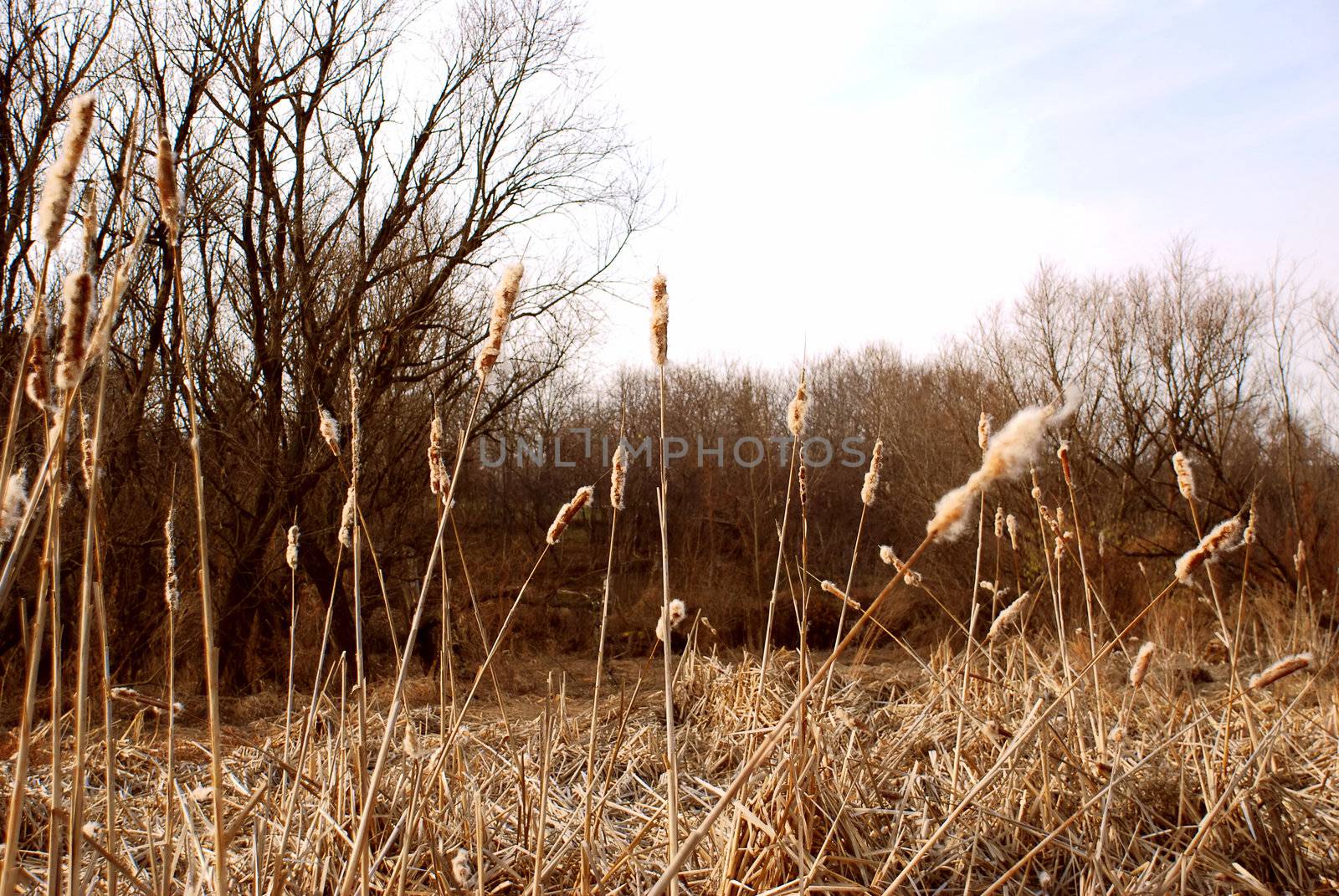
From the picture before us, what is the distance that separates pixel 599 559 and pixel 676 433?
4578 mm

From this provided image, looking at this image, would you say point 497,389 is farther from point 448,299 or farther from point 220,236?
point 220,236

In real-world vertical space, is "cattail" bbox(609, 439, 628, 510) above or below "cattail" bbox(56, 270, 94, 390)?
below

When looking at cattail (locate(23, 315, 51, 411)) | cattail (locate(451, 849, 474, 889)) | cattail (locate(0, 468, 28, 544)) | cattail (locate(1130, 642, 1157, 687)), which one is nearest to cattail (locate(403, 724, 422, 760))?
cattail (locate(451, 849, 474, 889))

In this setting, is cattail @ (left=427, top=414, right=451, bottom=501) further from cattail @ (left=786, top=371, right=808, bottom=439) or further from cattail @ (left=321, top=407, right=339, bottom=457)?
cattail @ (left=786, top=371, right=808, bottom=439)

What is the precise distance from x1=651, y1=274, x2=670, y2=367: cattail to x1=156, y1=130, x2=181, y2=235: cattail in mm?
458

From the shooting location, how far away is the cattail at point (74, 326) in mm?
728

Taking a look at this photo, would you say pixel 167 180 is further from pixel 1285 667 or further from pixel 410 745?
pixel 1285 667

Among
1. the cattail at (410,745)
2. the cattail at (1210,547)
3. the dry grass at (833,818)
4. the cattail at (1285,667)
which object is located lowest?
the dry grass at (833,818)

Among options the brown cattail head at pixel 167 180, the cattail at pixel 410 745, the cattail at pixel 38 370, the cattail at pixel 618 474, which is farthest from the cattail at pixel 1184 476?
the cattail at pixel 38 370

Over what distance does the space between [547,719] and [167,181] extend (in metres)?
0.84

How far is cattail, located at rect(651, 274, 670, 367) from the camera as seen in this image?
39.3 inches

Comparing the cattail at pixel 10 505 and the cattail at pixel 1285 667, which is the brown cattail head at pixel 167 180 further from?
the cattail at pixel 1285 667

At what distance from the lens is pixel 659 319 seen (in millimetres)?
1016

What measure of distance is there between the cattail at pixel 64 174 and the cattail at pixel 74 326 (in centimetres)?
4
